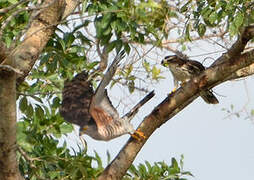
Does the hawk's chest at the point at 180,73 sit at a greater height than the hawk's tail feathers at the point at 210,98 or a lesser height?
greater

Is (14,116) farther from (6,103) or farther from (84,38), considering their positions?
(84,38)

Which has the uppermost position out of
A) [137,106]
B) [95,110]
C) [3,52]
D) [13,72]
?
[137,106]

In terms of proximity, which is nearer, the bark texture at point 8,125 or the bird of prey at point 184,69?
the bark texture at point 8,125

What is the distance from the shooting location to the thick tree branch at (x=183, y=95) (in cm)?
395

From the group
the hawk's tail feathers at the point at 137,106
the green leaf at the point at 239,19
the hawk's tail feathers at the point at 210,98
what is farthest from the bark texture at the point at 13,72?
the hawk's tail feathers at the point at 210,98

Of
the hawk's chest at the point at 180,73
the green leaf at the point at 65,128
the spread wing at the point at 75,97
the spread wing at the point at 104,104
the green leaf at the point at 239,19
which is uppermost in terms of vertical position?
the hawk's chest at the point at 180,73

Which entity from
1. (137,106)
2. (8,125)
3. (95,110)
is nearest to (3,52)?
(8,125)

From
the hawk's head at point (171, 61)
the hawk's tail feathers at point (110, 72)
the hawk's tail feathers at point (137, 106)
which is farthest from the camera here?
the hawk's head at point (171, 61)

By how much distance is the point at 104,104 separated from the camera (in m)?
4.96

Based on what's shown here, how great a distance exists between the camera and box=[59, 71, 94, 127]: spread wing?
4.64 m

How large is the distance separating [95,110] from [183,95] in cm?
129

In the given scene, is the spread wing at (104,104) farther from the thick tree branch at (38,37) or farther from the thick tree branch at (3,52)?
the thick tree branch at (3,52)

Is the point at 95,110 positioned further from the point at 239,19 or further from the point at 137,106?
the point at 239,19

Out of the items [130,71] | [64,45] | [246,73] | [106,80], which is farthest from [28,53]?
[246,73]
